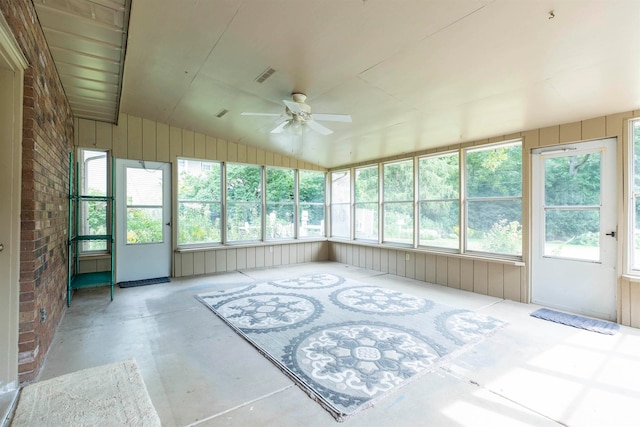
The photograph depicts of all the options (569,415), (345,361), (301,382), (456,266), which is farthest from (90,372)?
(456,266)

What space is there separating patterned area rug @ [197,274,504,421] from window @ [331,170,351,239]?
8.90 ft

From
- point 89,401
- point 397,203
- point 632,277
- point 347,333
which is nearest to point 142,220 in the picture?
point 89,401

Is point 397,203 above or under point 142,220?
above

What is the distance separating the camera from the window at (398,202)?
19.4 feet

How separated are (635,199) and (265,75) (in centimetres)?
441

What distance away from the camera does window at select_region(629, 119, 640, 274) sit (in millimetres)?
3373

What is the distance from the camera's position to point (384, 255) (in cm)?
624

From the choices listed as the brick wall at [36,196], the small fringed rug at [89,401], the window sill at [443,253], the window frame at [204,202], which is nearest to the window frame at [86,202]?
the window frame at [204,202]

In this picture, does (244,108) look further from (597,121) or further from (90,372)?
(597,121)

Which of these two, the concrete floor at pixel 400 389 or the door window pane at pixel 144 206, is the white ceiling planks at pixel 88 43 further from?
the concrete floor at pixel 400 389

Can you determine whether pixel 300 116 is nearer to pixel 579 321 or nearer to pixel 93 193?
pixel 93 193

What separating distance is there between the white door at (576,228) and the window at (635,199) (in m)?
0.14

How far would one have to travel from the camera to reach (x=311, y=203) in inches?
298

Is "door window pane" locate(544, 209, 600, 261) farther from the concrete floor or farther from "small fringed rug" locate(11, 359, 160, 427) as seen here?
"small fringed rug" locate(11, 359, 160, 427)
